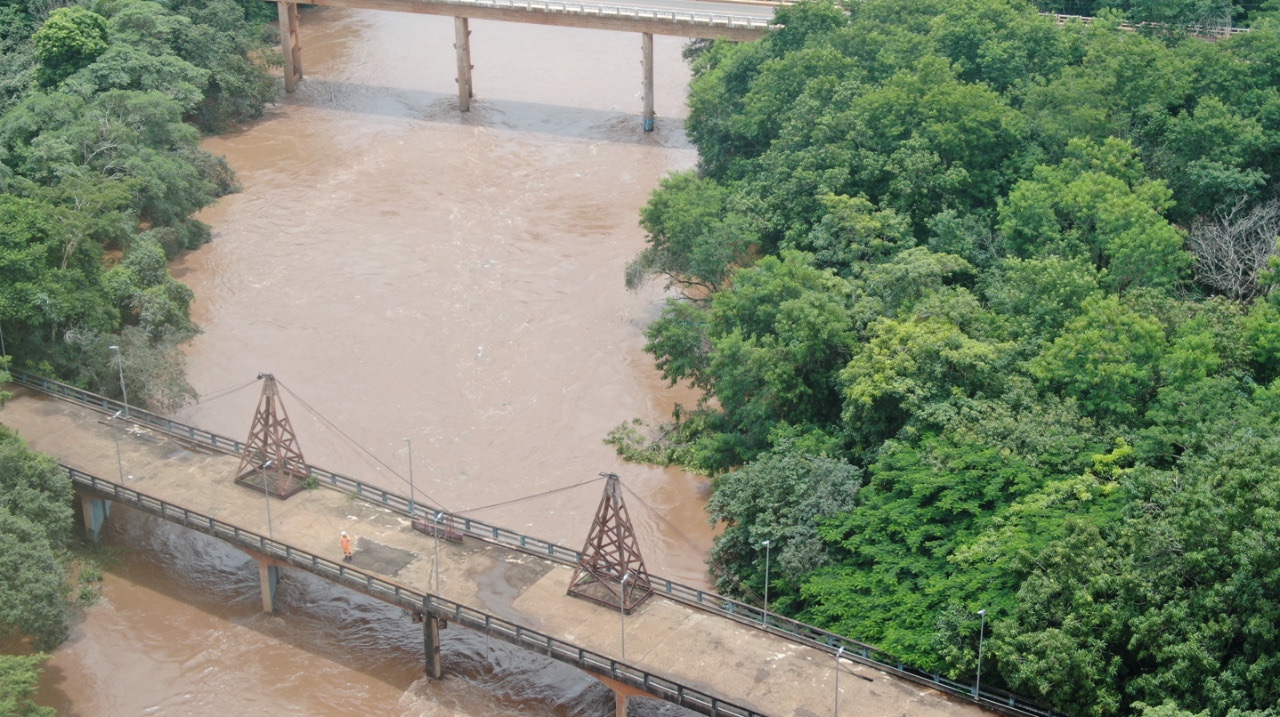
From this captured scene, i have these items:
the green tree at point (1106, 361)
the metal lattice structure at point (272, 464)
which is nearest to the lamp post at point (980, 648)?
the green tree at point (1106, 361)

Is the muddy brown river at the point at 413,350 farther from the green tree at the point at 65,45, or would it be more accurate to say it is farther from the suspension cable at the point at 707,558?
the green tree at the point at 65,45

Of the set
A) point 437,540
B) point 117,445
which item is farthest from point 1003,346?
point 117,445

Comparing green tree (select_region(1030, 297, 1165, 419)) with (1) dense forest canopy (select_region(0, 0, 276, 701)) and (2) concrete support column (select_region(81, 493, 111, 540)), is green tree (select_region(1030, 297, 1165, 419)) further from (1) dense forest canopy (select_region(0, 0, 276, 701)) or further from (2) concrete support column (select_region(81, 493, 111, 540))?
(2) concrete support column (select_region(81, 493, 111, 540))

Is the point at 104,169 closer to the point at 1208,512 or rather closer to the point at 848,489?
the point at 848,489

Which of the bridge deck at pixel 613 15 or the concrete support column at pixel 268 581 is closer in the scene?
the concrete support column at pixel 268 581

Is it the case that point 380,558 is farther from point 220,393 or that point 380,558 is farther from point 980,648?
point 980,648

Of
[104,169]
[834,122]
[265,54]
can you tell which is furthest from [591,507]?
[265,54]
